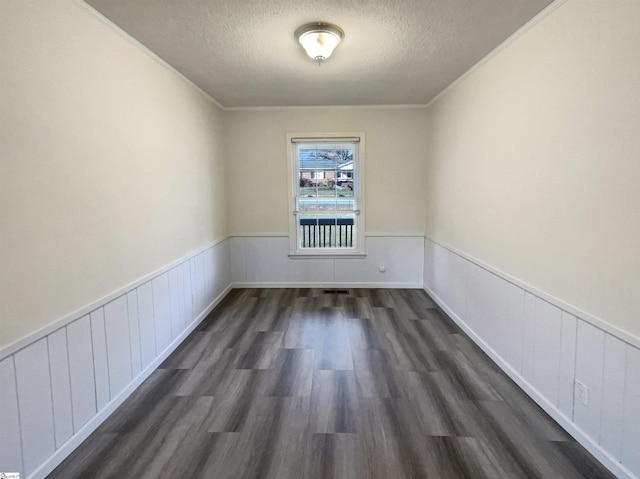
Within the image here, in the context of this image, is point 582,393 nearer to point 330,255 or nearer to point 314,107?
point 330,255

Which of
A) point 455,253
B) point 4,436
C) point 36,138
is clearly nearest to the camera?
point 4,436

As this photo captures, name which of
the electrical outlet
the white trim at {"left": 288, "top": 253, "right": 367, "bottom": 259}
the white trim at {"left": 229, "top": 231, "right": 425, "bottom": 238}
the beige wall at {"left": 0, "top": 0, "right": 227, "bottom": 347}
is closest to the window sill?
the white trim at {"left": 288, "top": 253, "right": 367, "bottom": 259}

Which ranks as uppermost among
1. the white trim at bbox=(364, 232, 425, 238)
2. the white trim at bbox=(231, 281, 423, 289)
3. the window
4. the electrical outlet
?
the window

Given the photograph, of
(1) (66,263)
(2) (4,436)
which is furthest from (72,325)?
(2) (4,436)

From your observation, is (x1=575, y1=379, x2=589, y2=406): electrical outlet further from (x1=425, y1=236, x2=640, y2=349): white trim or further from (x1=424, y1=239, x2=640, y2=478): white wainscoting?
(x1=425, y1=236, x2=640, y2=349): white trim

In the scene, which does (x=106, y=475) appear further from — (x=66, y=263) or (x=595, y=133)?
(x=595, y=133)

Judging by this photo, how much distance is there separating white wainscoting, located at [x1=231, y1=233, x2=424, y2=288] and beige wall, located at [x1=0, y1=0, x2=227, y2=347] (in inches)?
74.3

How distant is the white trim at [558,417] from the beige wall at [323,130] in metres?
2.01

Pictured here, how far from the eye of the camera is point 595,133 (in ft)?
5.70

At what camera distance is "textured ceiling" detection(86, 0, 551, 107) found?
206 centimetres

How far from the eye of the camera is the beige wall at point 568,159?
1579 mm

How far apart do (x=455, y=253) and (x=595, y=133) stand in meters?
2.01

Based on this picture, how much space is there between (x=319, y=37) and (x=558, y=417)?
9.17ft

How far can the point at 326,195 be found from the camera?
4.84m
